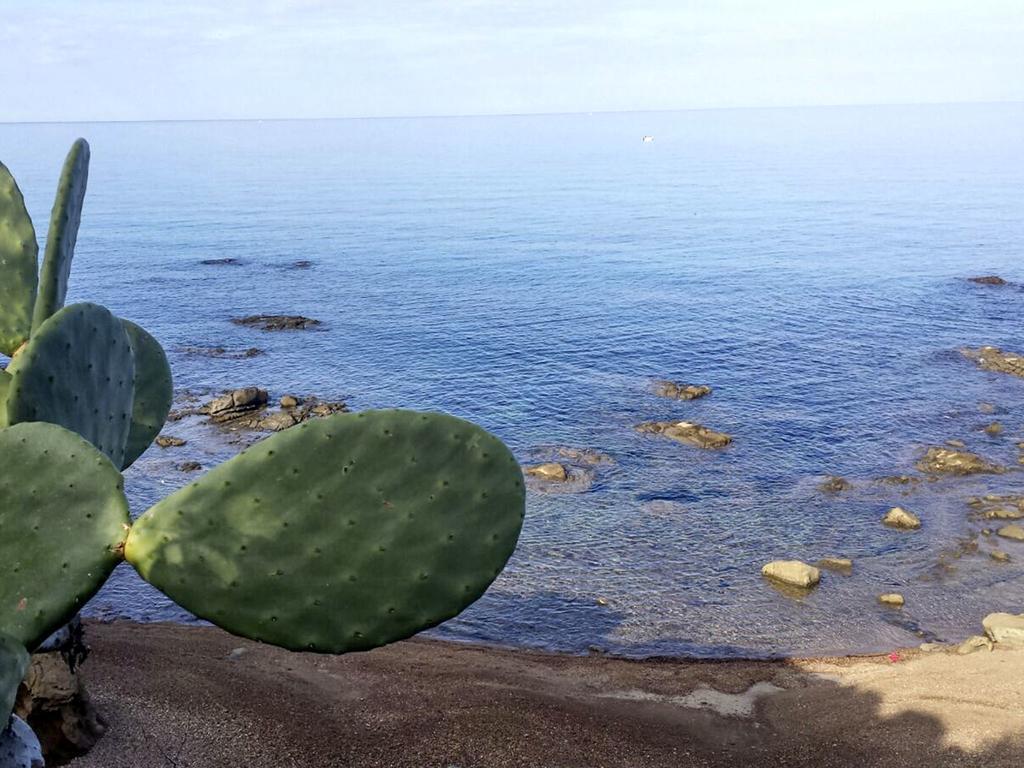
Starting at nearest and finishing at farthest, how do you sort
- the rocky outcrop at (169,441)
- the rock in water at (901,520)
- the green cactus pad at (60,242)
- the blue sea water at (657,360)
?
the green cactus pad at (60,242) < the blue sea water at (657,360) < the rock in water at (901,520) < the rocky outcrop at (169,441)

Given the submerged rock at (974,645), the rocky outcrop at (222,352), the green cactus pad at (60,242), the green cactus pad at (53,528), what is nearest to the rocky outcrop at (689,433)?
the submerged rock at (974,645)

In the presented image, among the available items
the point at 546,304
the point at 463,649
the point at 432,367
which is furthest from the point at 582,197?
the point at 463,649

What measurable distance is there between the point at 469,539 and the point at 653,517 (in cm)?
2385

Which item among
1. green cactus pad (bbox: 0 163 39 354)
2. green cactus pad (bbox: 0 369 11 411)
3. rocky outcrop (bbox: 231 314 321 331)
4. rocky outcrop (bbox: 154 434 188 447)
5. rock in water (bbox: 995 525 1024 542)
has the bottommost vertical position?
rock in water (bbox: 995 525 1024 542)

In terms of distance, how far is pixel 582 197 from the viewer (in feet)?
375

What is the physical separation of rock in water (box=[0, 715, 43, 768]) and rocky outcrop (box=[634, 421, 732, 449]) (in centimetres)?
2849

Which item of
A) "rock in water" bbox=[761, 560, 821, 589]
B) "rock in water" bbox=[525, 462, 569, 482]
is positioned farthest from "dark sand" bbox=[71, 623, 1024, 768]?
"rock in water" bbox=[525, 462, 569, 482]

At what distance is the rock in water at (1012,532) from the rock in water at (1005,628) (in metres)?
5.46

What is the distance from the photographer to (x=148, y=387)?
864 centimetres

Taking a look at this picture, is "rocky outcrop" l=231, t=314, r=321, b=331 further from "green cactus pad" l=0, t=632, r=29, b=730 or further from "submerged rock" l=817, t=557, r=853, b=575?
"green cactus pad" l=0, t=632, r=29, b=730

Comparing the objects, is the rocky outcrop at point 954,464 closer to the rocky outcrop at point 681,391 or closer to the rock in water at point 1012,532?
the rock in water at point 1012,532

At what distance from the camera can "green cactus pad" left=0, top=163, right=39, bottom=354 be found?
24.3 ft

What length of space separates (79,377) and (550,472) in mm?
25227

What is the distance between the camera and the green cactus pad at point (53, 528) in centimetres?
500
